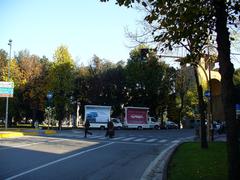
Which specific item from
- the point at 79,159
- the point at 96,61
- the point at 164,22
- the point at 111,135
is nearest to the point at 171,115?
the point at 96,61

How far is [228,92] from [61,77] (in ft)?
163

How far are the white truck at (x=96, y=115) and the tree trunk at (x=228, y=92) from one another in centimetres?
4911

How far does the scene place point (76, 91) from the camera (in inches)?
2788

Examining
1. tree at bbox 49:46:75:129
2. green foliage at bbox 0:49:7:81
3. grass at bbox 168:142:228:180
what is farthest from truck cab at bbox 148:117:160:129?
grass at bbox 168:142:228:180

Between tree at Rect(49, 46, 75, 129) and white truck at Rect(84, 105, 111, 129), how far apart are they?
367 cm

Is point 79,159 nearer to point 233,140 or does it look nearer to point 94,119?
point 233,140

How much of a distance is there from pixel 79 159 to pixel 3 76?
4964 centimetres

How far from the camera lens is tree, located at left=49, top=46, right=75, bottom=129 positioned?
57.7 m

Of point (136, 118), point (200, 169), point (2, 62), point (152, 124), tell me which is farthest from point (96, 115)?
point (200, 169)

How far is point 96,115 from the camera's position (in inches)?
2307

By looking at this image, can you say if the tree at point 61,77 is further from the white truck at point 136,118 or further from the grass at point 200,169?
the grass at point 200,169

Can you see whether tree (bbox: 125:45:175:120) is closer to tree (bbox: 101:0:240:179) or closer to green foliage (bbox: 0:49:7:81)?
green foliage (bbox: 0:49:7:81)

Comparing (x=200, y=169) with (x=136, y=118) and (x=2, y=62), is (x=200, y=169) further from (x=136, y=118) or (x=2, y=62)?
(x=2, y=62)

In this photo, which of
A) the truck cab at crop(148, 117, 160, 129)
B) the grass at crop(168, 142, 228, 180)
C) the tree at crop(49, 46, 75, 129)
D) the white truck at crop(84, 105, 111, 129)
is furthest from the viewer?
the truck cab at crop(148, 117, 160, 129)
